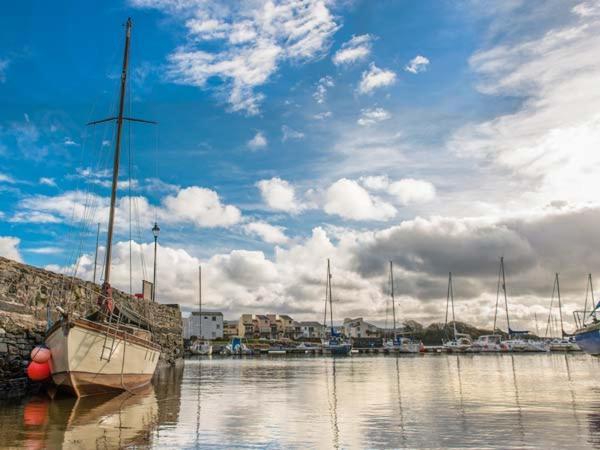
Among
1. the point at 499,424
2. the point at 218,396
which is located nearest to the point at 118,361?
the point at 218,396

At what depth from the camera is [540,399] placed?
57.8ft

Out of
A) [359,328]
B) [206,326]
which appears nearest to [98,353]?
[206,326]

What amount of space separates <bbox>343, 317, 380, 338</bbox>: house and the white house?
41.8 m

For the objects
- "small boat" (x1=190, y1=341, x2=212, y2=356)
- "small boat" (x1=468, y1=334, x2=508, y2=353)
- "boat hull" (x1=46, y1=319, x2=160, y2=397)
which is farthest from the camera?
"small boat" (x1=468, y1=334, x2=508, y2=353)

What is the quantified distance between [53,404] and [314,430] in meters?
9.51

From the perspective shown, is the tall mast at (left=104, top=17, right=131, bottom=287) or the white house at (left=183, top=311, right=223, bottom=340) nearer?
the tall mast at (left=104, top=17, right=131, bottom=287)

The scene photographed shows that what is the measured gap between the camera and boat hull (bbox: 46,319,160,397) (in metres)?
16.9

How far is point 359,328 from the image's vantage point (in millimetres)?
158000

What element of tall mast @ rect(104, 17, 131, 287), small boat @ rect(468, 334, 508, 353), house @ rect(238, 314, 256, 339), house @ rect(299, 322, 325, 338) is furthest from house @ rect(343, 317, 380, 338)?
tall mast @ rect(104, 17, 131, 287)

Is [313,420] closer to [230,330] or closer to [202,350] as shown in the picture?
[202,350]

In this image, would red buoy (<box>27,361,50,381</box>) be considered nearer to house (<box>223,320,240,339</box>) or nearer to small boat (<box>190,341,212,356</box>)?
small boat (<box>190,341,212,356</box>)

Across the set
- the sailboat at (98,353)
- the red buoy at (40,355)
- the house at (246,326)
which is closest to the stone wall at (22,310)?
the sailboat at (98,353)

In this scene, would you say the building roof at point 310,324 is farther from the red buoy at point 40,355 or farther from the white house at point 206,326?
the red buoy at point 40,355

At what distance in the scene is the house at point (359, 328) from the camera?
155 meters
